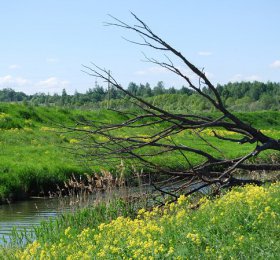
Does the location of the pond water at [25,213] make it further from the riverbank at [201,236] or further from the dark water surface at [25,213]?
the riverbank at [201,236]

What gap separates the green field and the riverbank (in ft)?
7.81

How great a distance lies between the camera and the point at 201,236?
7.77 meters

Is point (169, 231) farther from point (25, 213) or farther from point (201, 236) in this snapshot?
point (25, 213)

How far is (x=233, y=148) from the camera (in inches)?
1460

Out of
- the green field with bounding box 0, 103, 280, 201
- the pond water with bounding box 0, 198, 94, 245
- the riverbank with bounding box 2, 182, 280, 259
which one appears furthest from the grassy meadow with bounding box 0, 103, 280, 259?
the pond water with bounding box 0, 198, 94, 245

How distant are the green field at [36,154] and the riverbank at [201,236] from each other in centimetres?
238

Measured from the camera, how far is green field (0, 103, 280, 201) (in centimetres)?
2053

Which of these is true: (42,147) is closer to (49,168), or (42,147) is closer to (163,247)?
(49,168)

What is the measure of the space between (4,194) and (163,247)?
12.7 metres

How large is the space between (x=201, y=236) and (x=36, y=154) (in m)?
18.0

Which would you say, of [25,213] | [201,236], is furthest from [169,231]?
[25,213]

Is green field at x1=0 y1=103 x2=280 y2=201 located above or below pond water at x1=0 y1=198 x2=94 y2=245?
above

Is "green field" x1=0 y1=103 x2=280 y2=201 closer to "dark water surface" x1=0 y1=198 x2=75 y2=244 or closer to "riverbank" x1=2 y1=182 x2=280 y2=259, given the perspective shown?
"dark water surface" x1=0 y1=198 x2=75 y2=244

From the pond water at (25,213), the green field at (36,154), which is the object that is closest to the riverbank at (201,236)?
the green field at (36,154)
